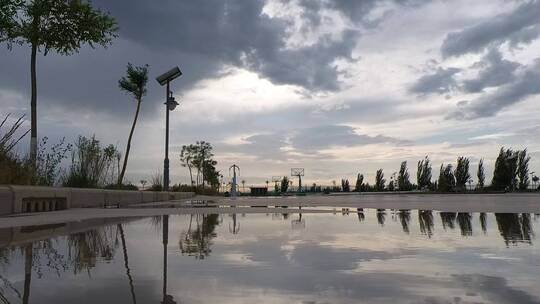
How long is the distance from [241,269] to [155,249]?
150cm

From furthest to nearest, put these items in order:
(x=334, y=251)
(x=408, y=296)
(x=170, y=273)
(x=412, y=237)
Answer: (x=412, y=237) < (x=334, y=251) < (x=170, y=273) < (x=408, y=296)

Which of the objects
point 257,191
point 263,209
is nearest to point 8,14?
point 263,209

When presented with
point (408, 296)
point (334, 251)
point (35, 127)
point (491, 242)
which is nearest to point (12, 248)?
point (334, 251)

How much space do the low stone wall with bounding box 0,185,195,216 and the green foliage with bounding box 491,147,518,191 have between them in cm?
4823

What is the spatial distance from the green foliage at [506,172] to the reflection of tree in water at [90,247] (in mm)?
55605

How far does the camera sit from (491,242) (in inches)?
217

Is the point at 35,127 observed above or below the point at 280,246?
above

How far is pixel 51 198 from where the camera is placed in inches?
464

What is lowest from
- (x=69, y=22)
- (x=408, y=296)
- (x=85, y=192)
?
(x=408, y=296)

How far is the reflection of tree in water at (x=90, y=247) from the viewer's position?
13.8 feet

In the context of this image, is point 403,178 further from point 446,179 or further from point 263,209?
point 263,209

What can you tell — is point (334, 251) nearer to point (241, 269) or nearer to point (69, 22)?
point (241, 269)

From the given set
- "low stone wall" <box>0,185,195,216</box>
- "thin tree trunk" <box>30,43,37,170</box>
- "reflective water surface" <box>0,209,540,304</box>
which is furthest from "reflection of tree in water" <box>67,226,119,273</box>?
"thin tree trunk" <box>30,43,37,170</box>

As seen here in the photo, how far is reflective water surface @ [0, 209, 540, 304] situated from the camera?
301 cm
